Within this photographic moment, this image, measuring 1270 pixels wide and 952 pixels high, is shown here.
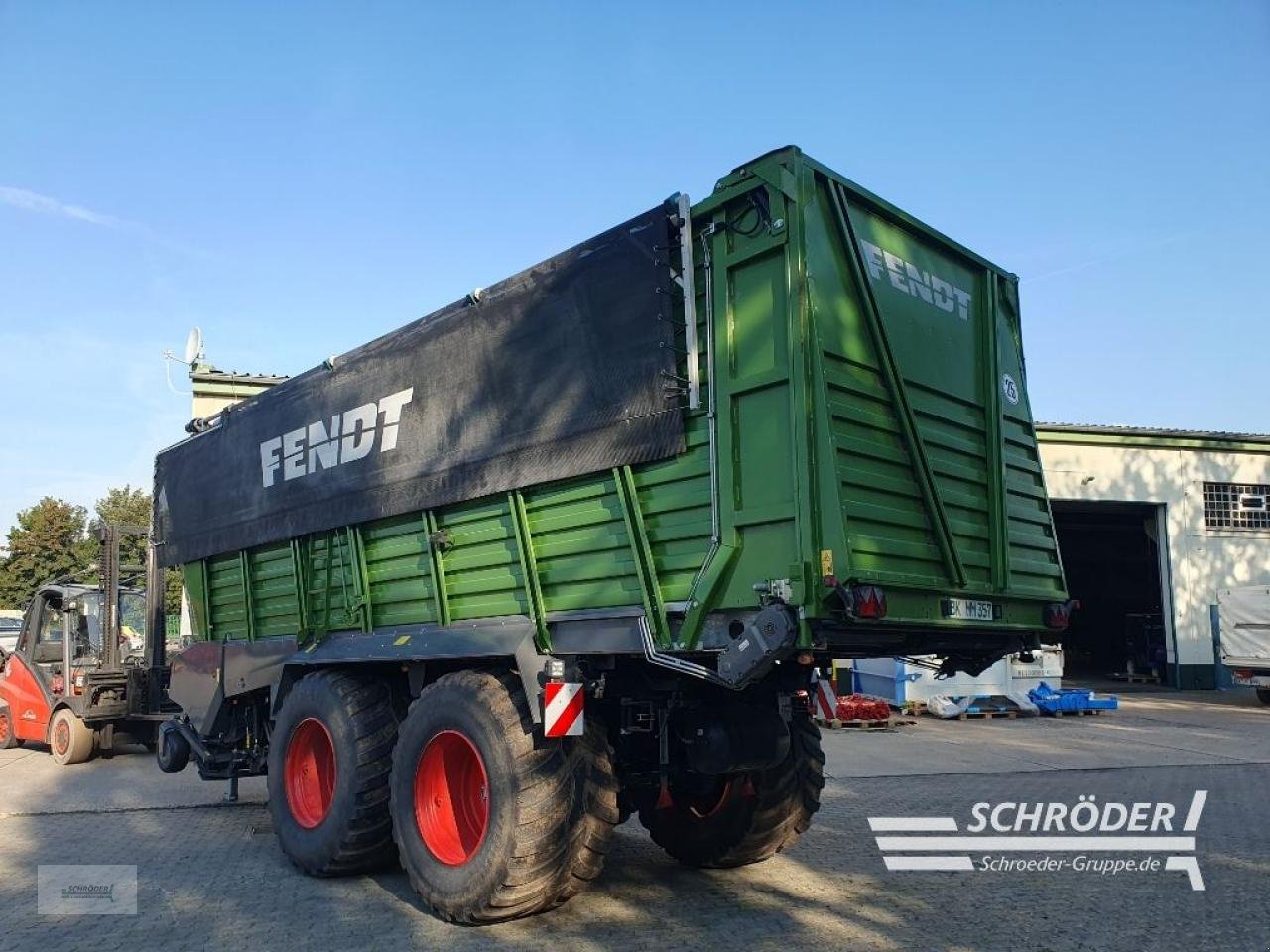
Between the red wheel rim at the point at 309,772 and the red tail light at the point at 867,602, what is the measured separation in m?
4.04

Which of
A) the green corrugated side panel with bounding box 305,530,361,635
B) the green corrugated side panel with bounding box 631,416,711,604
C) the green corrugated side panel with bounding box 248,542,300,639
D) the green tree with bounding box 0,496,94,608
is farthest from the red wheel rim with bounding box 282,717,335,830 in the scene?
the green tree with bounding box 0,496,94,608

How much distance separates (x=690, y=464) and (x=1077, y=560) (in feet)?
109

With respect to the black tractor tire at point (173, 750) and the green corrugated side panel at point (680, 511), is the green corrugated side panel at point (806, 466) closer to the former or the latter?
the green corrugated side panel at point (680, 511)

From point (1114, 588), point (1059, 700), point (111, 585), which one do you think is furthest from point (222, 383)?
point (1114, 588)

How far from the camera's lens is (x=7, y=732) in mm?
15422

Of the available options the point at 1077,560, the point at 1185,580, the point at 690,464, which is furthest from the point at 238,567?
the point at 1077,560

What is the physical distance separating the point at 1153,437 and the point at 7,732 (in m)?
23.9

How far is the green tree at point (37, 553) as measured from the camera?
46031 mm

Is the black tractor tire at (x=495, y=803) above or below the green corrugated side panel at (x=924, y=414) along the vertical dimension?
below

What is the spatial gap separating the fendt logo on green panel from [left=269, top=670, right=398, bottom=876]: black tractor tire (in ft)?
13.5

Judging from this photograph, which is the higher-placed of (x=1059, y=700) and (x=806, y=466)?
(x=806, y=466)

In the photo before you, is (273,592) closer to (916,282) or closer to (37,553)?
(916,282)

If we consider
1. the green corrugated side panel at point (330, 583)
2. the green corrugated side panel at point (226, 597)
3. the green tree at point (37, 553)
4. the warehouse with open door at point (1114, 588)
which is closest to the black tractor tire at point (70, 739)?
the green corrugated side panel at point (226, 597)

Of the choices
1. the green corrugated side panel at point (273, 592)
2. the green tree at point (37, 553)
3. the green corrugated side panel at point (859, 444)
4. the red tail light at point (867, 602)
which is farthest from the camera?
the green tree at point (37, 553)
